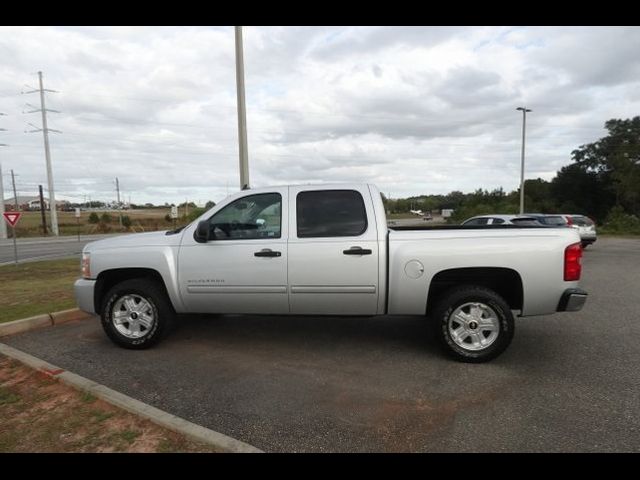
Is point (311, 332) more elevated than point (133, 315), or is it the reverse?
point (133, 315)

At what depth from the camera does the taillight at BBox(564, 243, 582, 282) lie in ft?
13.8

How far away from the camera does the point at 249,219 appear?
15.9 ft

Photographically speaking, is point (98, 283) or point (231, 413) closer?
point (231, 413)

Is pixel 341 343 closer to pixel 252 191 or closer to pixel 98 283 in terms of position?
pixel 252 191

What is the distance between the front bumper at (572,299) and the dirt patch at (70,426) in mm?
3435

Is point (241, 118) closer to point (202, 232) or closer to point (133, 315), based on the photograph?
point (202, 232)

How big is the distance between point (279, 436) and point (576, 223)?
1905 cm

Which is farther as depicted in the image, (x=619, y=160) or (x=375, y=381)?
(x=619, y=160)

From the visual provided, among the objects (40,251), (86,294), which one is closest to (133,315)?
(86,294)

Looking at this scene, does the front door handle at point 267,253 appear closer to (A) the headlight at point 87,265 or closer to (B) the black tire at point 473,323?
(B) the black tire at point 473,323

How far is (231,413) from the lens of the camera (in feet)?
11.2

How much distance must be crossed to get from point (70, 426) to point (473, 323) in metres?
3.59

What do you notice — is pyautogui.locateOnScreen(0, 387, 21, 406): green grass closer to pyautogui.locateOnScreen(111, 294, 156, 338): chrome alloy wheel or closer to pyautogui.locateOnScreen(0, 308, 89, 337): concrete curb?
Answer: pyautogui.locateOnScreen(111, 294, 156, 338): chrome alloy wheel
